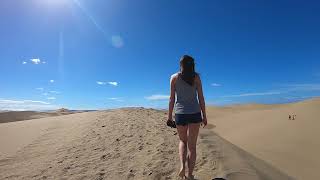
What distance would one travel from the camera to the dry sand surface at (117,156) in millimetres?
6051

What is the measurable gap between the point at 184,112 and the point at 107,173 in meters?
2.01

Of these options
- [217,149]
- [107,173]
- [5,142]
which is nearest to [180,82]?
[107,173]

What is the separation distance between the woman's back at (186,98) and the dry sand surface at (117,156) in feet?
4.18

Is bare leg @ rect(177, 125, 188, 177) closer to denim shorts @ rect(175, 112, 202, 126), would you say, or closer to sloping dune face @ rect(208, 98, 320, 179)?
denim shorts @ rect(175, 112, 202, 126)

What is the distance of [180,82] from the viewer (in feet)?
17.3

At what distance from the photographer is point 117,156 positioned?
726 centimetres

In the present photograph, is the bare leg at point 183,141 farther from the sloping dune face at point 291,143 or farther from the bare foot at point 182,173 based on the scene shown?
the sloping dune face at point 291,143

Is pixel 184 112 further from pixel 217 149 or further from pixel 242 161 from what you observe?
pixel 217 149

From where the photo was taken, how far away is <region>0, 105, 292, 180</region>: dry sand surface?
6.05m

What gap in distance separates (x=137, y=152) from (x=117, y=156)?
0.51m

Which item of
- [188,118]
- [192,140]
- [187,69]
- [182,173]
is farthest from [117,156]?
[187,69]

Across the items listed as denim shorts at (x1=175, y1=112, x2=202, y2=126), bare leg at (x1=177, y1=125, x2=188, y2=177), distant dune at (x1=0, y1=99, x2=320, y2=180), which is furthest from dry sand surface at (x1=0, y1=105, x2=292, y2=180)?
denim shorts at (x1=175, y1=112, x2=202, y2=126)

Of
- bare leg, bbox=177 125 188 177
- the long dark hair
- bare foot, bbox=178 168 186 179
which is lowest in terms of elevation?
bare foot, bbox=178 168 186 179

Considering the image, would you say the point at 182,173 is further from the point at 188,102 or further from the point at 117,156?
the point at 117,156
